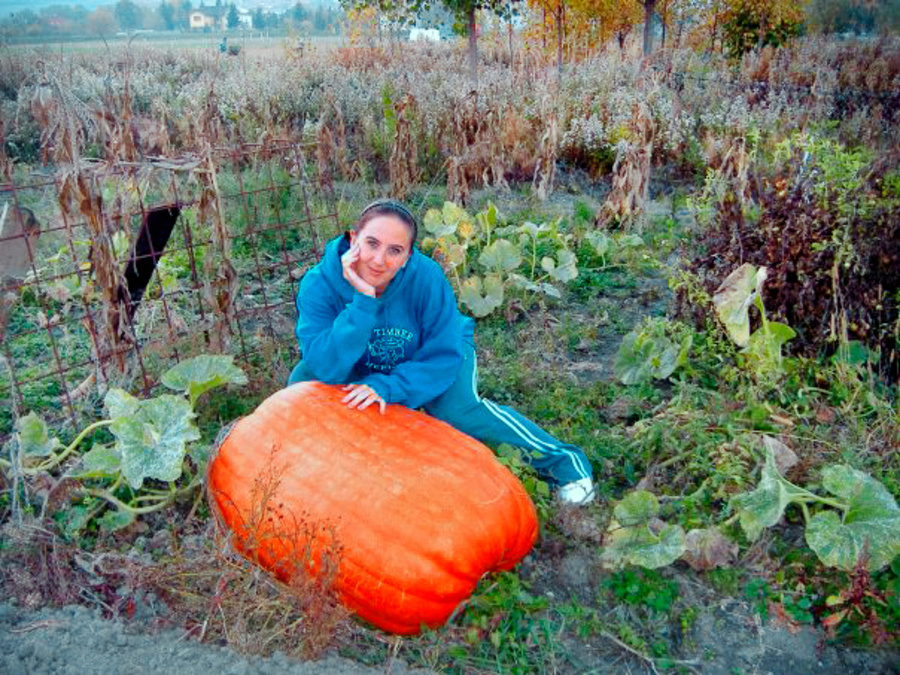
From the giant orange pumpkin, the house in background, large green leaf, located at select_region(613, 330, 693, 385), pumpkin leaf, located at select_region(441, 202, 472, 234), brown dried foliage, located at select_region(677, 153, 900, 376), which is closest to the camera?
the giant orange pumpkin

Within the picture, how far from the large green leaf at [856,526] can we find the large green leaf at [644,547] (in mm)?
386

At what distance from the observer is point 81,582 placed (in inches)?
94.0

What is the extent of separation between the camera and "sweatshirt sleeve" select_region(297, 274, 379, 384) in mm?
2617

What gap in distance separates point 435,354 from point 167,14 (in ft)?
108

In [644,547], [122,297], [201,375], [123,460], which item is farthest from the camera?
[122,297]

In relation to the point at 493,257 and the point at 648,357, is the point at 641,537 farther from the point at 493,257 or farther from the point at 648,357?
the point at 493,257

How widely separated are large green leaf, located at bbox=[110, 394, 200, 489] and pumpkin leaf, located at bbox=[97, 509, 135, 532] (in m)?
0.15

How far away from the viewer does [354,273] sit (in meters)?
2.64

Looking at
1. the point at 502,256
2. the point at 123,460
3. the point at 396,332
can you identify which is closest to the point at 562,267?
the point at 502,256

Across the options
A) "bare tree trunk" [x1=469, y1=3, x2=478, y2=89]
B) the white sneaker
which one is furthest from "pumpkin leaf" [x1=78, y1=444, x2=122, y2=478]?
"bare tree trunk" [x1=469, y1=3, x2=478, y2=89]

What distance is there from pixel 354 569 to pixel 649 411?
5.18 ft

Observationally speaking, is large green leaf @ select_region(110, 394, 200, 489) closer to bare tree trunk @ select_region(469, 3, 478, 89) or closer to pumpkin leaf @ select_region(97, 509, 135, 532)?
pumpkin leaf @ select_region(97, 509, 135, 532)

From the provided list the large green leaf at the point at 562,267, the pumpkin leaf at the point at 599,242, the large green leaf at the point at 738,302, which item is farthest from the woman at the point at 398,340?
the pumpkin leaf at the point at 599,242

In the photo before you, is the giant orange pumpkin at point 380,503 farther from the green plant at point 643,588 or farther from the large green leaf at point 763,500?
the large green leaf at point 763,500
